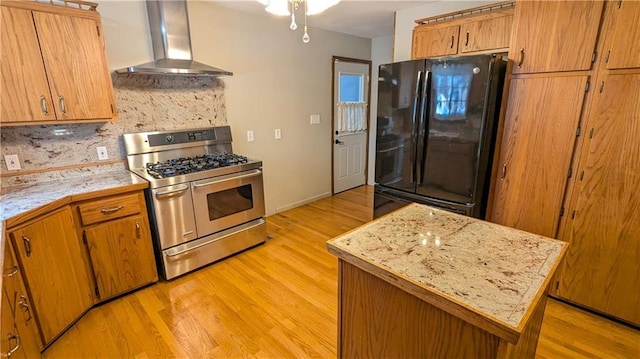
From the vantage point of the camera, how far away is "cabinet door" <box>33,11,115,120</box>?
192cm

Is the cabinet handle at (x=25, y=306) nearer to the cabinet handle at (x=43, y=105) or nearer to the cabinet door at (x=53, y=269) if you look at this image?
the cabinet door at (x=53, y=269)

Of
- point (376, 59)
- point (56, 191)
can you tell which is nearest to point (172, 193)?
point (56, 191)

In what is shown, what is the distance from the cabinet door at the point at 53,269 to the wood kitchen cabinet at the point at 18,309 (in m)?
0.06

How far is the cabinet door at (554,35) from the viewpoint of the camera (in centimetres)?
175

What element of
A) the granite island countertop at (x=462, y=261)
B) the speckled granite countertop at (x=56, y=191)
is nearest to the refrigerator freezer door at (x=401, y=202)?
the granite island countertop at (x=462, y=261)

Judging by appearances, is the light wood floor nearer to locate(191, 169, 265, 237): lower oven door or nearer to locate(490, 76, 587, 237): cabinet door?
locate(191, 169, 265, 237): lower oven door

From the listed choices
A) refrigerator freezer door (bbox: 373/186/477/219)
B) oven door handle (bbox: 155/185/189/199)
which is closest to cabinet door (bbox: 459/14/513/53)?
refrigerator freezer door (bbox: 373/186/477/219)

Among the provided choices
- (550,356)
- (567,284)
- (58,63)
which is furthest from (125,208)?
(567,284)

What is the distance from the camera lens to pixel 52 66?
194 cm

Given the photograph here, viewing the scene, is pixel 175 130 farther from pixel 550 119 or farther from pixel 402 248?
pixel 550 119

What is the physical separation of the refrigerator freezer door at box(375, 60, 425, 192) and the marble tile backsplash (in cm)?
169

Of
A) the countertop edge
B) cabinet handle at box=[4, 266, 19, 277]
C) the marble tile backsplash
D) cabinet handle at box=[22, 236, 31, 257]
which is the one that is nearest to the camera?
the countertop edge

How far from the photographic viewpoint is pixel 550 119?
6.39 ft

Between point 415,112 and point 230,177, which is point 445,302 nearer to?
point 415,112
